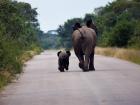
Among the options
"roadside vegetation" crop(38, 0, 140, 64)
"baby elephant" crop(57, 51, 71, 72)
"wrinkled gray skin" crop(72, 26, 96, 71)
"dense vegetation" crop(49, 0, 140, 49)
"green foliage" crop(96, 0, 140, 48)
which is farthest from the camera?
"dense vegetation" crop(49, 0, 140, 49)

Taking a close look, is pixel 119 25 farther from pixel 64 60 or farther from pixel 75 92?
pixel 75 92

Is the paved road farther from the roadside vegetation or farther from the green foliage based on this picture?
the green foliage

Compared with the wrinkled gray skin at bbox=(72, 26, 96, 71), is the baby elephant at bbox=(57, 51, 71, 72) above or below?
below

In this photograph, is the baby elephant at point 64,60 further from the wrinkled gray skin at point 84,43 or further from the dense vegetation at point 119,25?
the dense vegetation at point 119,25

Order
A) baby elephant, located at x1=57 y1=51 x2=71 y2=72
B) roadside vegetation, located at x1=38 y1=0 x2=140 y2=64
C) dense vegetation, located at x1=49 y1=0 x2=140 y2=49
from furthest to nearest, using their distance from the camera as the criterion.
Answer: dense vegetation, located at x1=49 y1=0 x2=140 y2=49 < roadside vegetation, located at x1=38 y1=0 x2=140 y2=64 < baby elephant, located at x1=57 y1=51 x2=71 y2=72

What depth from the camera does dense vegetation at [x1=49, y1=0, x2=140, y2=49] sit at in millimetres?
70500

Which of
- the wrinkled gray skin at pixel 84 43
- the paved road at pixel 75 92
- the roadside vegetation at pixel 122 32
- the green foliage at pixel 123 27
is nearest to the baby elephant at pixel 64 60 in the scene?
the wrinkled gray skin at pixel 84 43

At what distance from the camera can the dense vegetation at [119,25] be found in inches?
2776

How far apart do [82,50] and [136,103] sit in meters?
16.9

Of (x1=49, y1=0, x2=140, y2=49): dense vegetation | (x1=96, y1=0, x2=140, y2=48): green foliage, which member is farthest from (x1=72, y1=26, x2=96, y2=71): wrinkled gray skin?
(x1=96, y1=0, x2=140, y2=48): green foliage

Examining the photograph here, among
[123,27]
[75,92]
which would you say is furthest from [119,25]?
[75,92]

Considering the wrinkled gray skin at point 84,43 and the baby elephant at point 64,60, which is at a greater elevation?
the wrinkled gray skin at point 84,43

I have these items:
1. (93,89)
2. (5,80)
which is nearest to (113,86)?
(93,89)

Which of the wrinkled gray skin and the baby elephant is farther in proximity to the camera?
the baby elephant
